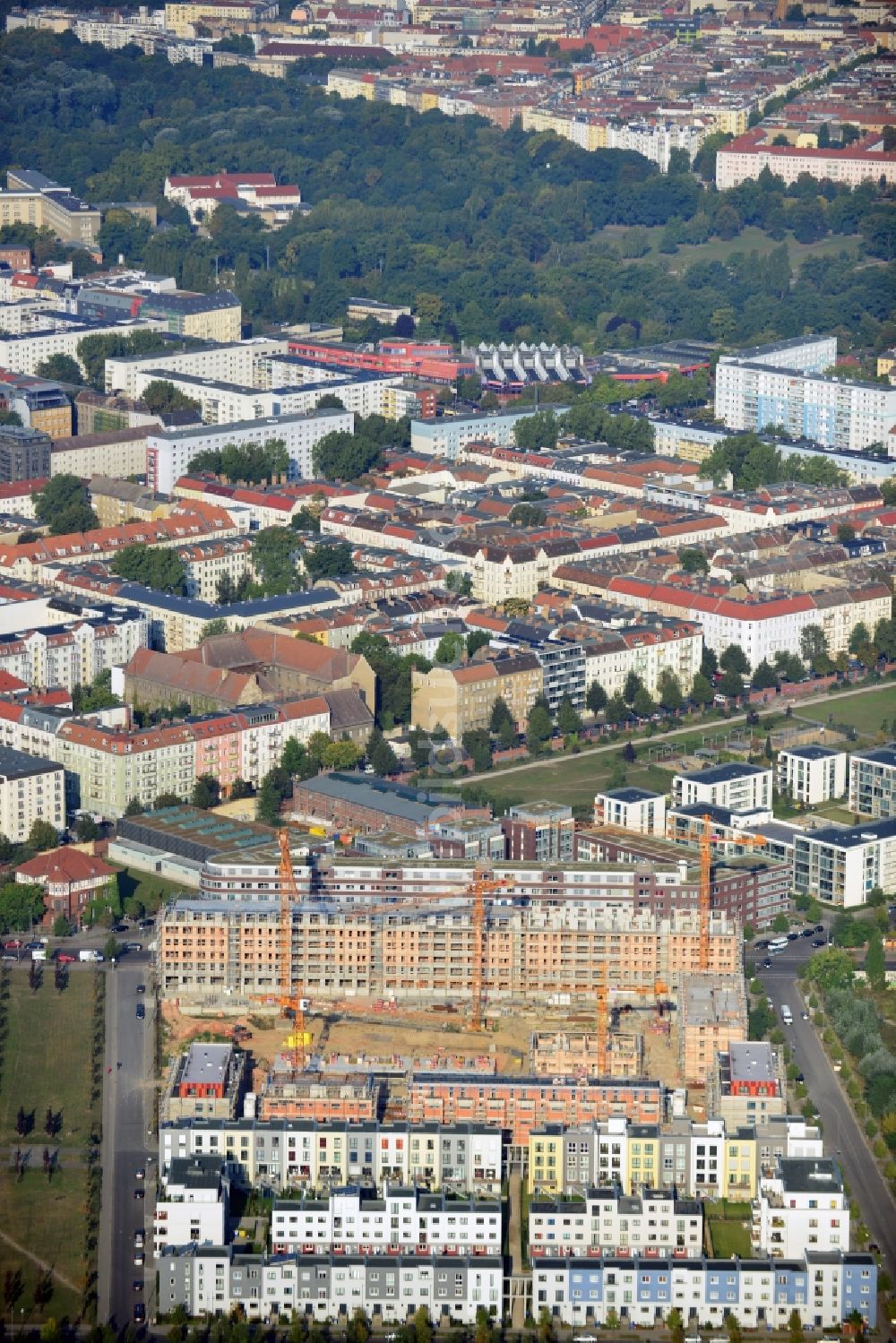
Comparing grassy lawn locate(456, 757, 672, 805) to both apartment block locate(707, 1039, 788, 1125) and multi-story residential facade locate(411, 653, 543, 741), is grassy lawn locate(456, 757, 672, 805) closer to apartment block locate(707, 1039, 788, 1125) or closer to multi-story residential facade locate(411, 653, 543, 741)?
multi-story residential facade locate(411, 653, 543, 741)

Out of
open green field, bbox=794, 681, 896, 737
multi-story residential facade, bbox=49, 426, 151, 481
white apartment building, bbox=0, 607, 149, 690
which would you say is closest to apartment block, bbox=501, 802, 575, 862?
open green field, bbox=794, 681, 896, 737

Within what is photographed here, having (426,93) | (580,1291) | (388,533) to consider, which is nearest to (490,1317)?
(580,1291)

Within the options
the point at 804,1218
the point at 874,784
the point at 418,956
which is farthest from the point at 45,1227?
the point at 874,784

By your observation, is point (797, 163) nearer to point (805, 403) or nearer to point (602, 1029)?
point (805, 403)

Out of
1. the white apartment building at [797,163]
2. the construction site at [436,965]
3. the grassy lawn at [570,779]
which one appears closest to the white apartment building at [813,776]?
the grassy lawn at [570,779]

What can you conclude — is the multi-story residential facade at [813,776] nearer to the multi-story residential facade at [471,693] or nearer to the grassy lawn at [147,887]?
the multi-story residential facade at [471,693]
